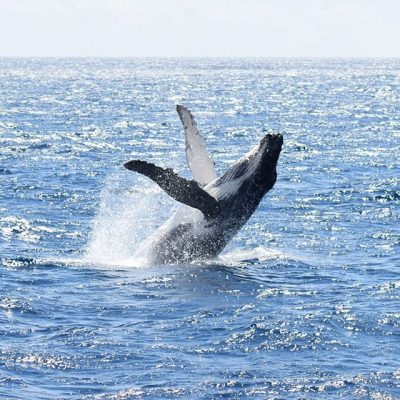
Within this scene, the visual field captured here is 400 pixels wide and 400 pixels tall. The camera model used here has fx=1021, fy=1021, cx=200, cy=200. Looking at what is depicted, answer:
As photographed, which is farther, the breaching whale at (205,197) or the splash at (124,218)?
the splash at (124,218)

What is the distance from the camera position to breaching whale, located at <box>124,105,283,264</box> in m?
19.4

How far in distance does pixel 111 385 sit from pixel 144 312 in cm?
365

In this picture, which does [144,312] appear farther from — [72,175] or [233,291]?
[72,175]

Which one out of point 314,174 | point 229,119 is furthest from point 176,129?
point 314,174

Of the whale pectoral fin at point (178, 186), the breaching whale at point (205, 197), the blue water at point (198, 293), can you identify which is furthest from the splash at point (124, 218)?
the whale pectoral fin at point (178, 186)

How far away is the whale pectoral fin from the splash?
243cm

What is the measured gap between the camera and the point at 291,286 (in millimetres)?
19797

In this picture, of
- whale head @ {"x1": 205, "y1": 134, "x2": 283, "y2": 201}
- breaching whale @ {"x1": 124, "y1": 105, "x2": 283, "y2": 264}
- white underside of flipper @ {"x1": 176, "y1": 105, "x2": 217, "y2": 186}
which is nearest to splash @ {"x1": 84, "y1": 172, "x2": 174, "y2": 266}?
breaching whale @ {"x1": 124, "y1": 105, "x2": 283, "y2": 264}

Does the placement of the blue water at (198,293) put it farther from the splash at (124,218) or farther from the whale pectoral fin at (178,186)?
the whale pectoral fin at (178,186)

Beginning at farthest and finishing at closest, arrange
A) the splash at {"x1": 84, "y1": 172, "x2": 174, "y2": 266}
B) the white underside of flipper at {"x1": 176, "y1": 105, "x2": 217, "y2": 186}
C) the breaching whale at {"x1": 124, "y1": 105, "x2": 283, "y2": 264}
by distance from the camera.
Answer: the splash at {"x1": 84, "y1": 172, "x2": 174, "y2": 266} < the white underside of flipper at {"x1": 176, "y1": 105, "x2": 217, "y2": 186} < the breaching whale at {"x1": 124, "y1": 105, "x2": 283, "y2": 264}

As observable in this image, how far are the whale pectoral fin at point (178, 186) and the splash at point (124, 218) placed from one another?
2.43 metres

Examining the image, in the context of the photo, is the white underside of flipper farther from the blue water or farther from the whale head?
the blue water

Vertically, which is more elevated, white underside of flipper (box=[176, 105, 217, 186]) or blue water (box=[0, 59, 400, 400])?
white underside of flipper (box=[176, 105, 217, 186])

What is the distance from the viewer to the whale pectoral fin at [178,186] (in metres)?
18.5
